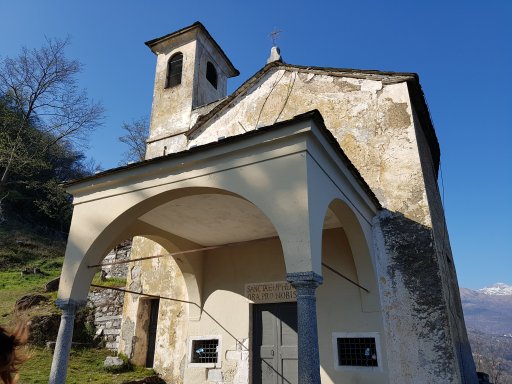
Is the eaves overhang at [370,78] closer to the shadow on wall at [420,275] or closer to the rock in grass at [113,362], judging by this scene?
the shadow on wall at [420,275]


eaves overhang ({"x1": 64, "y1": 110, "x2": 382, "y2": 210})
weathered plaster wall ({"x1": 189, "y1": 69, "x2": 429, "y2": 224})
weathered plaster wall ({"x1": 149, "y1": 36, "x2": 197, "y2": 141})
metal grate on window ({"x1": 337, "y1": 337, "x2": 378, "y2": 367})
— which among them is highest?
weathered plaster wall ({"x1": 149, "y1": 36, "x2": 197, "y2": 141})

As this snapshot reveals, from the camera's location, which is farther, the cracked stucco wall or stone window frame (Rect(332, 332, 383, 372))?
stone window frame (Rect(332, 332, 383, 372))

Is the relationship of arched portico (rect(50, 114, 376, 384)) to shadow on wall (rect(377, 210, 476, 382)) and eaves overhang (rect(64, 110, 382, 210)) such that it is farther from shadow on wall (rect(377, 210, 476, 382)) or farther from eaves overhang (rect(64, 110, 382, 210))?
shadow on wall (rect(377, 210, 476, 382))

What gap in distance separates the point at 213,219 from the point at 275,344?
2808 millimetres

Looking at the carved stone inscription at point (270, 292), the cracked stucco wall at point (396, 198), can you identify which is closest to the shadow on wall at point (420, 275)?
the cracked stucco wall at point (396, 198)

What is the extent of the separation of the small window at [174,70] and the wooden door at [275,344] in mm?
8149

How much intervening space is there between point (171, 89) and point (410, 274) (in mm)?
9233

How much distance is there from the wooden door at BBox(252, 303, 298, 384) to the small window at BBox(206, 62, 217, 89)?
8546 millimetres

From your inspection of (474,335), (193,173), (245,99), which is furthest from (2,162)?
(474,335)

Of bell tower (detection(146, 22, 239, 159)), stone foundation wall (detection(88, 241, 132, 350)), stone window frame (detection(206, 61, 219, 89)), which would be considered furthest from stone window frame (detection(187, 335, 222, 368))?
stone window frame (detection(206, 61, 219, 89))

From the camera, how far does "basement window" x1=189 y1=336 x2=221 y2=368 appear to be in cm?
820

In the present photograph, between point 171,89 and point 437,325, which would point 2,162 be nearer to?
point 171,89

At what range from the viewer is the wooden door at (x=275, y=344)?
→ 7.42 metres

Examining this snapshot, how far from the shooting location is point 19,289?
15664 mm
